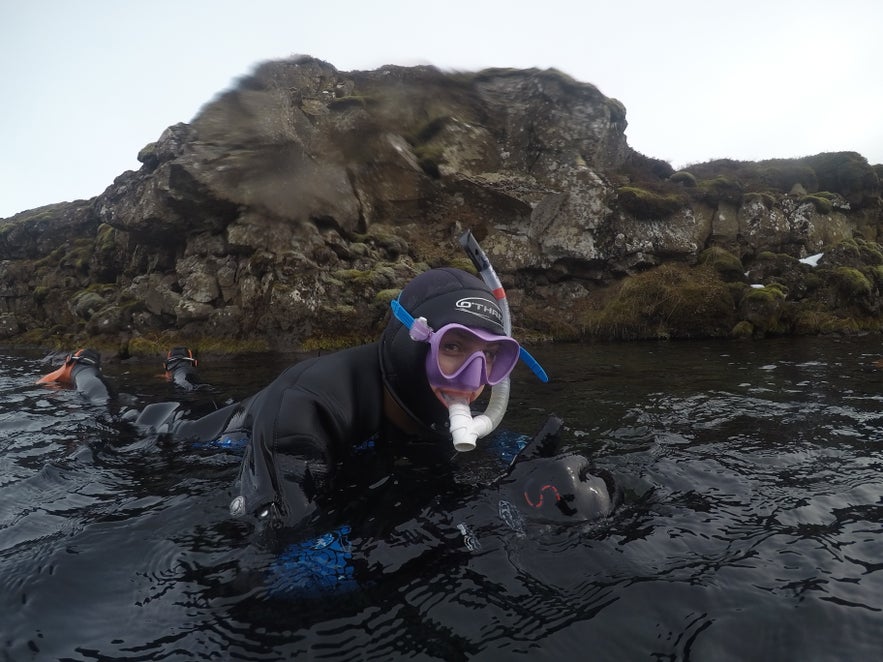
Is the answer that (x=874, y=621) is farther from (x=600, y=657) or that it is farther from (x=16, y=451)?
(x=16, y=451)

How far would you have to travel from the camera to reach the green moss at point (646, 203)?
18.9 meters

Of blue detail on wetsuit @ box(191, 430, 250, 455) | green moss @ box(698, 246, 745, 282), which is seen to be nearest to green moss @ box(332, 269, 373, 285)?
blue detail on wetsuit @ box(191, 430, 250, 455)

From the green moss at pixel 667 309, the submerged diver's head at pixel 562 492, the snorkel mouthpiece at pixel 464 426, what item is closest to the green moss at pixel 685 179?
the green moss at pixel 667 309

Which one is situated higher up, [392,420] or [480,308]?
[480,308]

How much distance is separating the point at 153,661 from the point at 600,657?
5.48 ft

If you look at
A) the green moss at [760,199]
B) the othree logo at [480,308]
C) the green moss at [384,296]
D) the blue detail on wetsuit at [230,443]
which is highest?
the green moss at [760,199]

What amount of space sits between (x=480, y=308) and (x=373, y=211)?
17.8m

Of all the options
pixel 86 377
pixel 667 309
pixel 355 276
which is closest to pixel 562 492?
pixel 86 377

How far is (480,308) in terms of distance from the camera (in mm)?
3168

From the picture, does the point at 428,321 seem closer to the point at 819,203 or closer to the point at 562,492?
the point at 562,492

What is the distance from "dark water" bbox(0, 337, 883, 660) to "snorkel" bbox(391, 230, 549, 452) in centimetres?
48

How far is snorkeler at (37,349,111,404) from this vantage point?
23.2ft

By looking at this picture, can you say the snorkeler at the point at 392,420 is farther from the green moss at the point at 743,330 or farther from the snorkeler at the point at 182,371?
the green moss at the point at 743,330

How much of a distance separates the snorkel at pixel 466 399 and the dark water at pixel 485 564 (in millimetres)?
482
